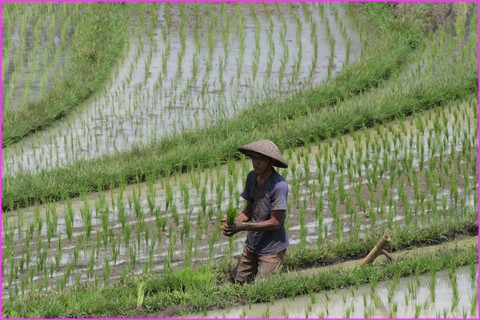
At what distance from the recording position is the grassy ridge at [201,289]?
5.45 meters

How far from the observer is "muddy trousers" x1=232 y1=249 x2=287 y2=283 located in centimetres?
589

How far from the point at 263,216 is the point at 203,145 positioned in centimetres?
242

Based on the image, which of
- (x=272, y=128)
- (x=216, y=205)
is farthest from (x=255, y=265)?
(x=272, y=128)

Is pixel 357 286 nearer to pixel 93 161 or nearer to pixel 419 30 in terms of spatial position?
pixel 93 161

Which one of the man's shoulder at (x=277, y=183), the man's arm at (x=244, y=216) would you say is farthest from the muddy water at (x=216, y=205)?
the man's shoulder at (x=277, y=183)

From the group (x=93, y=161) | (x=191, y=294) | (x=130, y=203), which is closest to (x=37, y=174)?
(x=93, y=161)

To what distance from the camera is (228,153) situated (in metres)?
8.20

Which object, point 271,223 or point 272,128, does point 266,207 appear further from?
point 272,128

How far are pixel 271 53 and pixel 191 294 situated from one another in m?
5.92

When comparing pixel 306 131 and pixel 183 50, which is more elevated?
pixel 183 50

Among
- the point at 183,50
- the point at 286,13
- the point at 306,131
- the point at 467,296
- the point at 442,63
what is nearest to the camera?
the point at 467,296

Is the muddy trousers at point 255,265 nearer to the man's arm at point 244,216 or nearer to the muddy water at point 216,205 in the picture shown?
the man's arm at point 244,216

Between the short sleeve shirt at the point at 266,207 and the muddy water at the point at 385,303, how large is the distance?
392 millimetres

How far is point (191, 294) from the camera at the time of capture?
18.2ft
